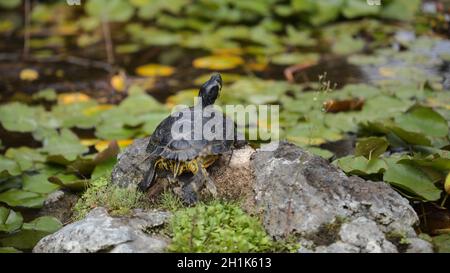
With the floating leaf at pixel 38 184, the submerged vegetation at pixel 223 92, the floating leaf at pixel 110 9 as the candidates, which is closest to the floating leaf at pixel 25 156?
the submerged vegetation at pixel 223 92

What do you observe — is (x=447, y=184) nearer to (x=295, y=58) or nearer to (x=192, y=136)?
(x=192, y=136)

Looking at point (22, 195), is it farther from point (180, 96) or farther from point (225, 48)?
point (225, 48)

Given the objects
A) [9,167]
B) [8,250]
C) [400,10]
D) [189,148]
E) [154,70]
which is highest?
[400,10]

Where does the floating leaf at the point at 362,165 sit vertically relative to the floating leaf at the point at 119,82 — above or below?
below

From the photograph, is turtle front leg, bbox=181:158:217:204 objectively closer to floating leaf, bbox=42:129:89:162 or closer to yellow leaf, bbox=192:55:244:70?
floating leaf, bbox=42:129:89:162

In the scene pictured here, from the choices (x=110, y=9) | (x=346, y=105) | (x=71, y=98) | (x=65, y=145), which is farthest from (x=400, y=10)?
(x=65, y=145)

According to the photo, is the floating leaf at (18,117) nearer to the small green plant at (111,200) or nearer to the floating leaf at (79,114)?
the floating leaf at (79,114)
